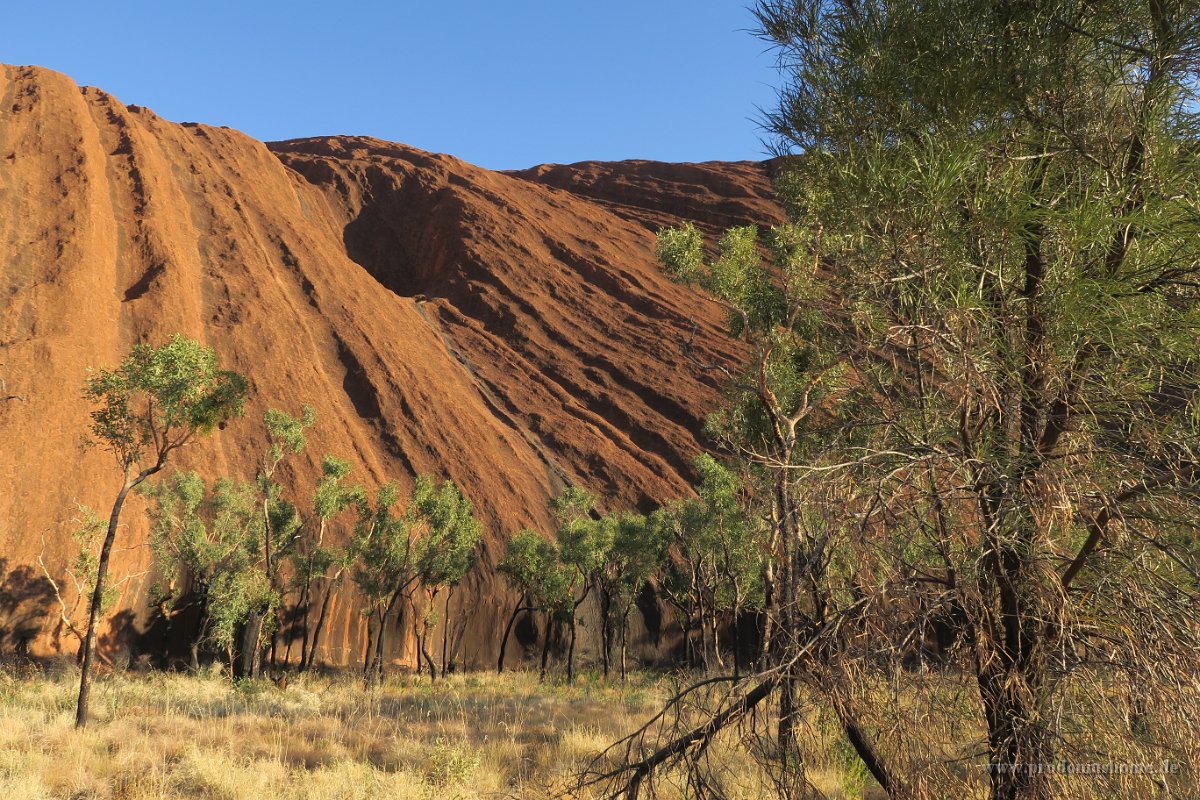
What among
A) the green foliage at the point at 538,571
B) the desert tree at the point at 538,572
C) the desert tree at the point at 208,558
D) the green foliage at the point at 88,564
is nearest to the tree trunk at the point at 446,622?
the desert tree at the point at 538,572

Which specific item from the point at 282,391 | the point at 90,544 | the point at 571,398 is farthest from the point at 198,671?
the point at 571,398

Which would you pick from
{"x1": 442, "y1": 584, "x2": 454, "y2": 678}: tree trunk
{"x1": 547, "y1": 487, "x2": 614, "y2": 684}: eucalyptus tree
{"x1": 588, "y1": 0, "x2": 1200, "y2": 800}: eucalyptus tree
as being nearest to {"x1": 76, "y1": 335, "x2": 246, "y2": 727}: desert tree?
{"x1": 588, "y1": 0, "x2": 1200, "y2": 800}: eucalyptus tree

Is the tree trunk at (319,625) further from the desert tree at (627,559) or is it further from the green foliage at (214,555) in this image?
the desert tree at (627,559)

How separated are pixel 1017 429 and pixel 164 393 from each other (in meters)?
14.0

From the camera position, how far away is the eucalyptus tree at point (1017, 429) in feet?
10.8

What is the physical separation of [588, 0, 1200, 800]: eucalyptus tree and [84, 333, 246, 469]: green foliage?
12.4 metres

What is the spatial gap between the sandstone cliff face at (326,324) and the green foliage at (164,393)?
15684mm

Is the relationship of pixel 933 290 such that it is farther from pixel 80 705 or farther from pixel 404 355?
pixel 404 355

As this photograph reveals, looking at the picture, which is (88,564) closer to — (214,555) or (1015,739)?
(214,555)

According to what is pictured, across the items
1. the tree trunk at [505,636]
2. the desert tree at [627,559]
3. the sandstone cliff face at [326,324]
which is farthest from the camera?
the tree trunk at [505,636]

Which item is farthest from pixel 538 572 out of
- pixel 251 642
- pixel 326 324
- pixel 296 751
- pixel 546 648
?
pixel 326 324

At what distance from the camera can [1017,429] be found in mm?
3889

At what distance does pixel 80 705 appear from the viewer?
12.0 m

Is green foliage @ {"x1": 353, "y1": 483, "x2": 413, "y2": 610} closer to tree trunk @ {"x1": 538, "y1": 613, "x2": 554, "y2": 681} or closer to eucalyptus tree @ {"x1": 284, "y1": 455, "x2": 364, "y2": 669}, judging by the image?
eucalyptus tree @ {"x1": 284, "y1": 455, "x2": 364, "y2": 669}
